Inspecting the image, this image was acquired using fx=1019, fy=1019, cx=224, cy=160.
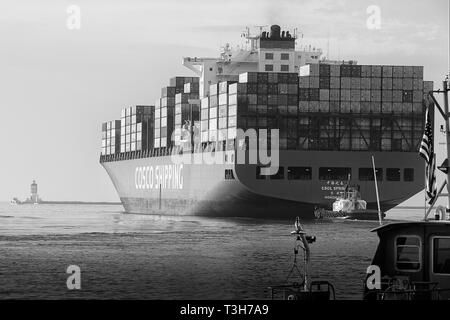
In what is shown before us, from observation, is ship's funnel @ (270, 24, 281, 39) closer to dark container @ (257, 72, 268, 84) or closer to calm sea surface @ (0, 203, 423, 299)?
dark container @ (257, 72, 268, 84)

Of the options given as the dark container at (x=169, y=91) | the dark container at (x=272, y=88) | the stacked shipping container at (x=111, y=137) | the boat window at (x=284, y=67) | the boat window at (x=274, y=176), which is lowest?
the boat window at (x=274, y=176)

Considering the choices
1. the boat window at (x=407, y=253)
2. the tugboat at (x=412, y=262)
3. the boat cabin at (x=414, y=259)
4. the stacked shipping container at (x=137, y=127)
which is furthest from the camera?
the stacked shipping container at (x=137, y=127)

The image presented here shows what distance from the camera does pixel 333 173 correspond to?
346 ft

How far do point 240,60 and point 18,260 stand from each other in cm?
7247

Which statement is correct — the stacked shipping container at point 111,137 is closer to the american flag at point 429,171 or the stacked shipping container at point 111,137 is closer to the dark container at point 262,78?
the dark container at point 262,78

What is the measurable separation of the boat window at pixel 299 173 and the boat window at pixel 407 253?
258ft

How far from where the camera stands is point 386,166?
106625 millimetres

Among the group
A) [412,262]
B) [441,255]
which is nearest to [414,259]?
[412,262]

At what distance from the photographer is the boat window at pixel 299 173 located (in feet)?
342

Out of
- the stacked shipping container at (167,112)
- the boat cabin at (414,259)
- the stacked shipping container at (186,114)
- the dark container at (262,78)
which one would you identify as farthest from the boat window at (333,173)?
the boat cabin at (414,259)

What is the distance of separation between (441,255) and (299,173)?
79775 mm

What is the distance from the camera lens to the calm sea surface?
41500 millimetres
